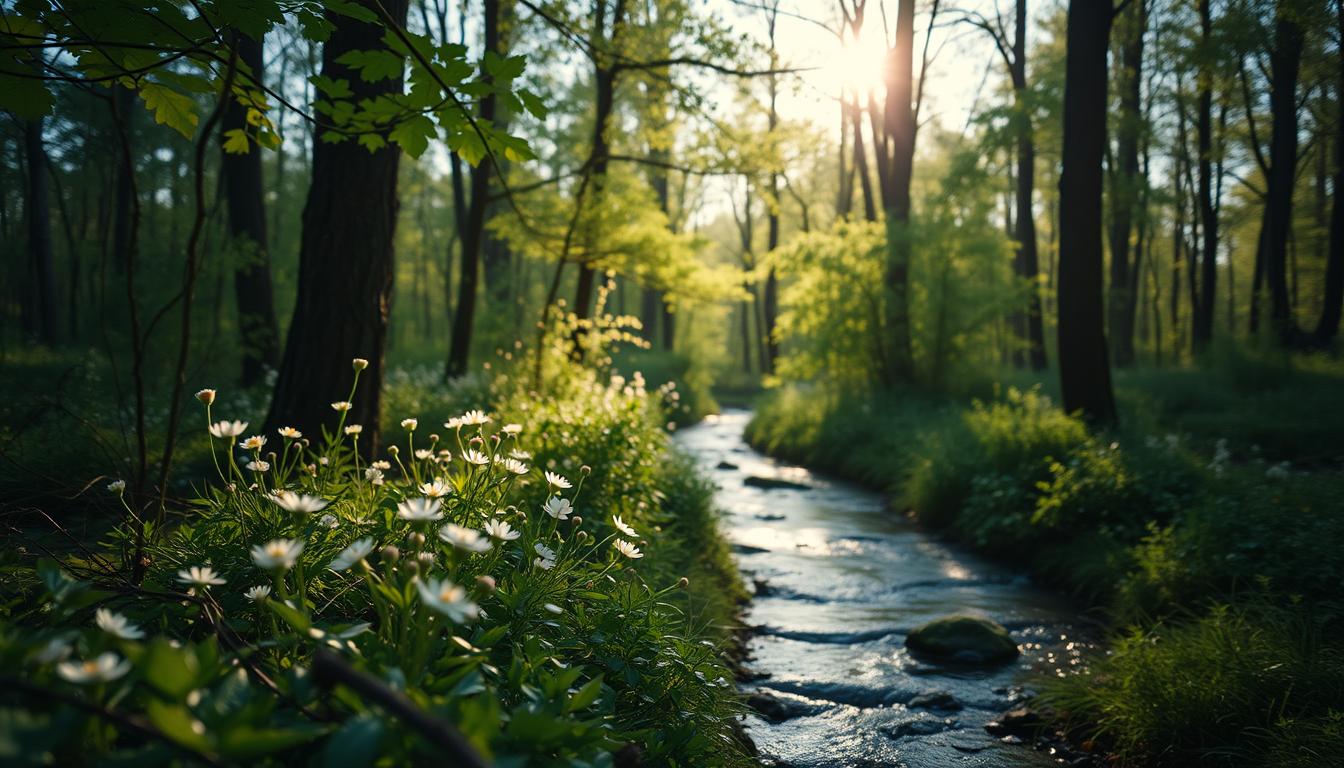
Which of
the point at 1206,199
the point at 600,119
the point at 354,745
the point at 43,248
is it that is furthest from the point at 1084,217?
the point at 43,248

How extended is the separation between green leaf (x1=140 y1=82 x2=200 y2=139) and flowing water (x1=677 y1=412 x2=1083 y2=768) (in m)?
3.14

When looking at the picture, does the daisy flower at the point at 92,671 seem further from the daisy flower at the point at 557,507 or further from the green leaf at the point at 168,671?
the daisy flower at the point at 557,507

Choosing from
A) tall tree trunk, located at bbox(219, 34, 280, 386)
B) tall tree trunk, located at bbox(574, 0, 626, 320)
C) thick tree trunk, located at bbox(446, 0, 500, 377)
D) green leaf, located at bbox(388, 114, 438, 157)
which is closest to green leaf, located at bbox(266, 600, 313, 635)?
green leaf, located at bbox(388, 114, 438, 157)

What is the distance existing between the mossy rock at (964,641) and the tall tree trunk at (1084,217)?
392 cm

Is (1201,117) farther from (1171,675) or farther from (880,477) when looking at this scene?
(1171,675)

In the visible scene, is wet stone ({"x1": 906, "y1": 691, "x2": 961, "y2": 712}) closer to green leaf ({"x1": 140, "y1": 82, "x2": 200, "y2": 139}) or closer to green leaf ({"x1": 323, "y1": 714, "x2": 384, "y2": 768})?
green leaf ({"x1": 323, "y1": 714, "x2": 384, "y2": 768})

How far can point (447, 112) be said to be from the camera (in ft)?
7.05

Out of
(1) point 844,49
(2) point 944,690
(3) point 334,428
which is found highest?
(1) point 844,49

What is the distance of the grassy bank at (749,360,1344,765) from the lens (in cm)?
282

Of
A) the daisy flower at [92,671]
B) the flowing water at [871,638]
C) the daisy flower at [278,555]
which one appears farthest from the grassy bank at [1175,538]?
the daisy flower at [92,671]

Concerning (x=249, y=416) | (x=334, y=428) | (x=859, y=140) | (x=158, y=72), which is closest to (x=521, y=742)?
(x=158, y=72)

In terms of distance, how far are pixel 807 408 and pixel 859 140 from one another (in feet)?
26.9

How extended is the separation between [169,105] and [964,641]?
14.7ft

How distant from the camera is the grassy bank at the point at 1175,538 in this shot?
282cm
